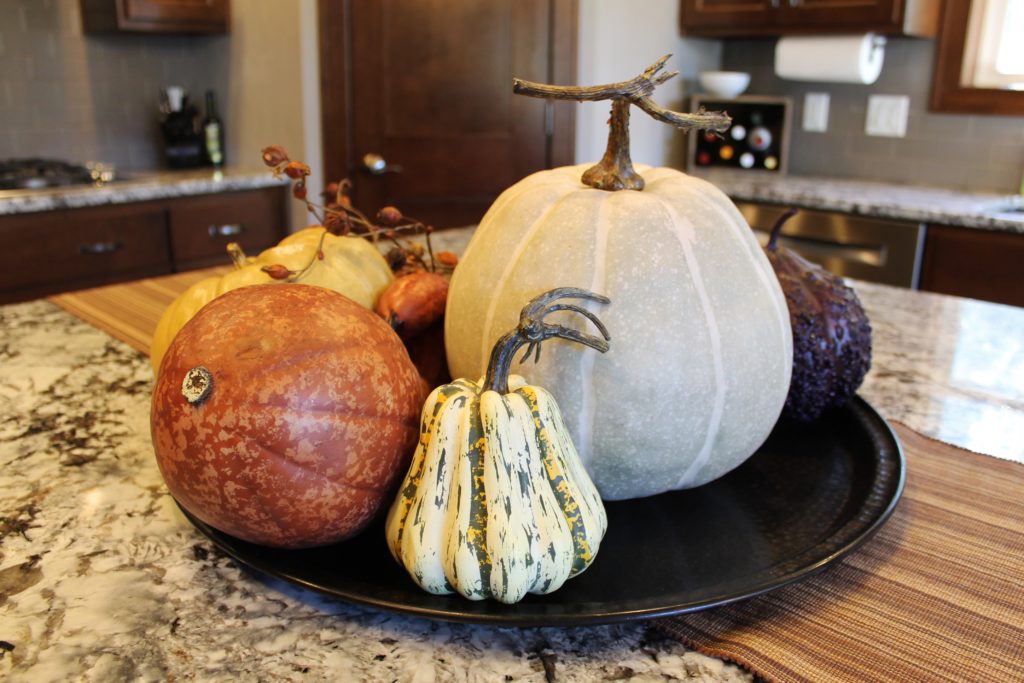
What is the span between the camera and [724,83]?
3.33m

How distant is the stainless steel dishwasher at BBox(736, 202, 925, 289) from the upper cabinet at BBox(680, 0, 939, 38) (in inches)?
26.7

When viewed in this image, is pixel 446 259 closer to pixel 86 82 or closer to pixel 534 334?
pixel 534 334

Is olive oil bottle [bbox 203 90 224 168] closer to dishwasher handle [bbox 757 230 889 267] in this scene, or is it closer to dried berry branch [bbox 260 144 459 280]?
dishwasher handle [bbox 757 230 889 267]

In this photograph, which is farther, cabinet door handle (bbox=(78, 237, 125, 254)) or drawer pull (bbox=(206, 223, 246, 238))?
drawer pull (bbox=(206, 223, 246, 238))

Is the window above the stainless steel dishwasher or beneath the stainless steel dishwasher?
above

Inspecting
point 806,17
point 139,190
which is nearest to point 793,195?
point 806,17

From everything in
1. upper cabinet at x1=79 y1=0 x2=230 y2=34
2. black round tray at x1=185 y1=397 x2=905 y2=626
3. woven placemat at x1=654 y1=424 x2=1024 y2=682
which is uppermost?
upper cabinet at x1=79 y1=0 x2=230 y2=34

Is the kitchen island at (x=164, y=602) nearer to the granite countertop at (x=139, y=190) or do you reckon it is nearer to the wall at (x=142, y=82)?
the granite countertop at (x=139, y=190)

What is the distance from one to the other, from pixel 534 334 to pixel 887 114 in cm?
309

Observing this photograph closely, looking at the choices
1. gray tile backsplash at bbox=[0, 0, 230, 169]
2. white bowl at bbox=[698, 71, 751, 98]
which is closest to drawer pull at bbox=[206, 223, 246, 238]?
gray tile backsplash at bbox=[0, 0, 230, 169]

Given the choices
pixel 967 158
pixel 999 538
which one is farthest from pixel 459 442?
pixel 967 158

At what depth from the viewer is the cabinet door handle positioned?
2.59 m

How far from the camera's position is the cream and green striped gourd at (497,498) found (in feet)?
1.75

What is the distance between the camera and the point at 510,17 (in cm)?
312
